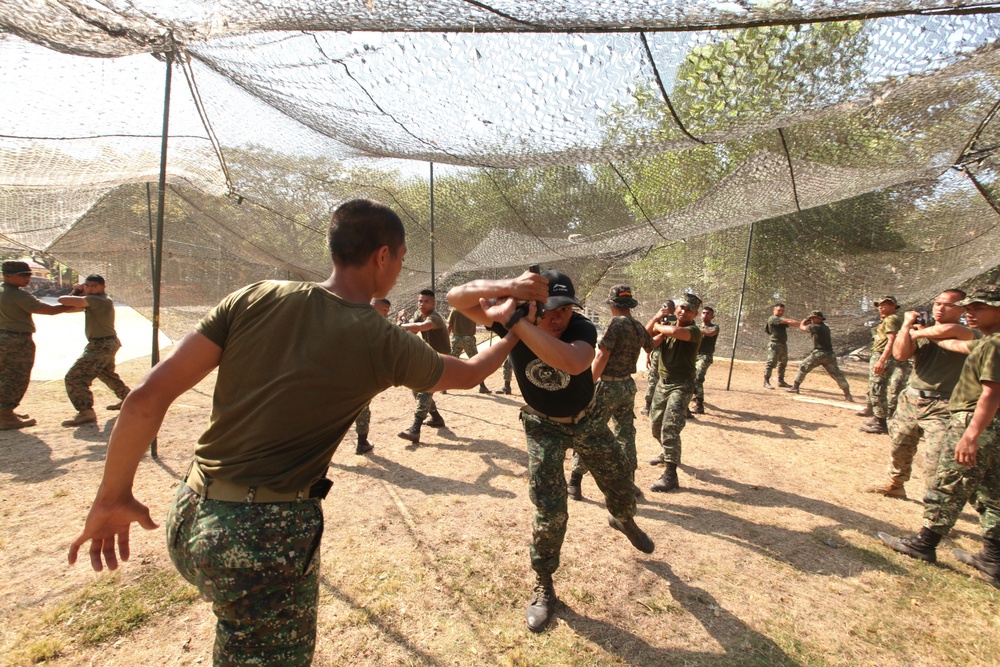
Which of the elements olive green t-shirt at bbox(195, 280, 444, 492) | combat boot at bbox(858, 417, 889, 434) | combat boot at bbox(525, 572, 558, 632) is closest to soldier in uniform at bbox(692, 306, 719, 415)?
combat boot at bbox(858, 417, 889, 434)

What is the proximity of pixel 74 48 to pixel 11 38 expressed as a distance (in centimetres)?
30

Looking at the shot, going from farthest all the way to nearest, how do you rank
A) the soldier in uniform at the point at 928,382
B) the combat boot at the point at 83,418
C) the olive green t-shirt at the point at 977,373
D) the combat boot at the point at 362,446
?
the combat boot at the point at 83,418 < the combat boot at the point at 362,446 < the soldier in uniform at the point at 928,382 < the olive green t-shirt at the point at 977,373

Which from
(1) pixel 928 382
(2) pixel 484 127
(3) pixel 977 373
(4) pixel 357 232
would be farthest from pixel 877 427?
(4) pixel 357 232

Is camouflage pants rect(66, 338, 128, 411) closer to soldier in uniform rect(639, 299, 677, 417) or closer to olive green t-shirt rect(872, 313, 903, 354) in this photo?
soldier in uniform rect(639, 299, 677, 417)

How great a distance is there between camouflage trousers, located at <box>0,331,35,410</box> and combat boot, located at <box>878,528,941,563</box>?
9285 millimetres

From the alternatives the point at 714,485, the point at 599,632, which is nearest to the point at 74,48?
the point at 599,632

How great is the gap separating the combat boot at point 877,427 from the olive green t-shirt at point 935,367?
3.57 m

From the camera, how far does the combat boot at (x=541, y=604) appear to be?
2.63 meters

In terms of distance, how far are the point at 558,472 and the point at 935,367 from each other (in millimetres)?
3622

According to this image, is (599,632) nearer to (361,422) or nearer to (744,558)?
(744,558)

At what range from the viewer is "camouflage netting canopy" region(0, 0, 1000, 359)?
8.05 feet

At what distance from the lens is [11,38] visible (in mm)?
2756

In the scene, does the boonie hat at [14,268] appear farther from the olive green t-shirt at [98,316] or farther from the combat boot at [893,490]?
the combat boot at [893,490]

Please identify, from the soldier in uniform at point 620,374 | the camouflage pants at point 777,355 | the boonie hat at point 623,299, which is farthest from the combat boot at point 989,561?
the camouflage pants at point 777,355
